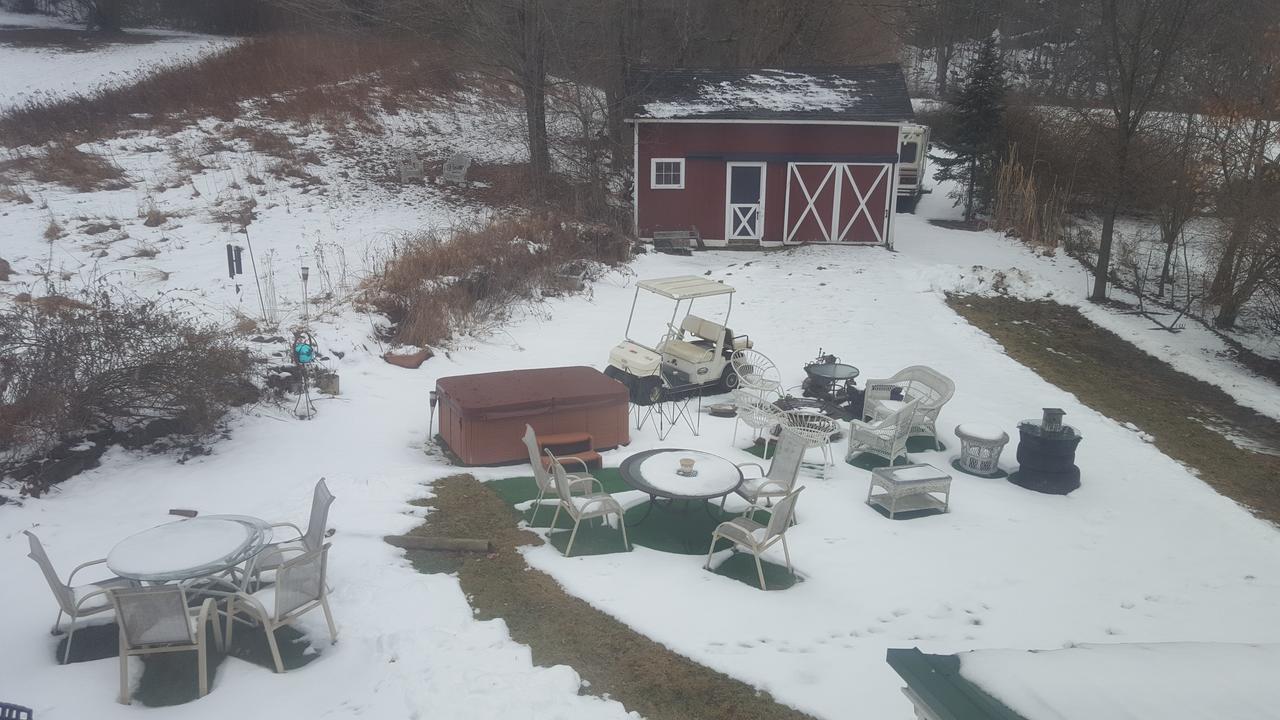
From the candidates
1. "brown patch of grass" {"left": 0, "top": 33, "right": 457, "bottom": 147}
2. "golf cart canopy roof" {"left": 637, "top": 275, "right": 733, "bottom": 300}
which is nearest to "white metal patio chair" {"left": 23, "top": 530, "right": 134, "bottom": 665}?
"golf cart canopy roof" {"left": 637, "top": 275, "right": 733, "bottom": 300}

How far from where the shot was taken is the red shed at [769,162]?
19.9 m

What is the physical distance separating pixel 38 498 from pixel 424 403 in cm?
418

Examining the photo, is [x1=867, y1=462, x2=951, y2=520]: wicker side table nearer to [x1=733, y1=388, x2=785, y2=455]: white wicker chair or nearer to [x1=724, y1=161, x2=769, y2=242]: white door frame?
[x1=733, y1=388, x2=785, y2=455]: white wicker chair

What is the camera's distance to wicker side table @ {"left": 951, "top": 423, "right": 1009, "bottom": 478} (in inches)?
357

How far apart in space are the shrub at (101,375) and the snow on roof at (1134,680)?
7.76 metres

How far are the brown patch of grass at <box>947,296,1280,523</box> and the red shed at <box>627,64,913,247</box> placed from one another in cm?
475

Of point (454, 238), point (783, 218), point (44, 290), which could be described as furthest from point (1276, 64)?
point (44, 290)

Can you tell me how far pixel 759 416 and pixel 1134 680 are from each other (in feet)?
21.4

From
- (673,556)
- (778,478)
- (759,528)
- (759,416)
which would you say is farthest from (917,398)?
(673,556)

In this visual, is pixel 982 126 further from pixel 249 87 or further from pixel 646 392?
pixel 249 87

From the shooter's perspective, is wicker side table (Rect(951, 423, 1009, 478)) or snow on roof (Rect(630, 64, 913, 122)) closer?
wicker side table (Rect(951, 423, 1009, 478))

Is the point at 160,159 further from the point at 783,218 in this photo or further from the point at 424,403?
the point at 783,218

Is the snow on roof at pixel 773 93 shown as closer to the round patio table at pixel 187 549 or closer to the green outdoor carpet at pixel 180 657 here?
the round patio table at pixel 187 549

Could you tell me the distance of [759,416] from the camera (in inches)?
374
